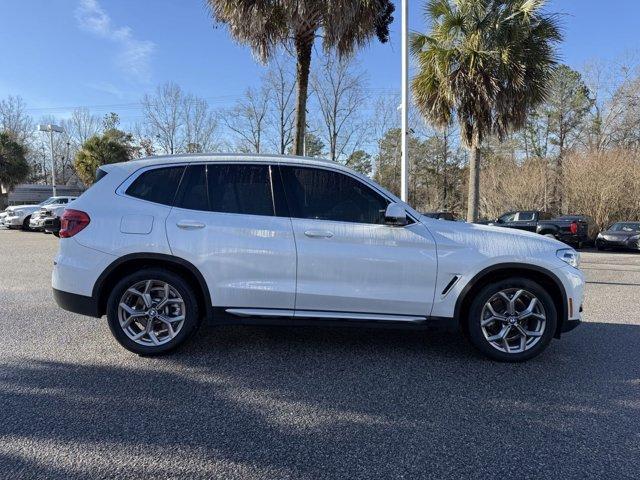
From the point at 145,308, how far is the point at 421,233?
8.73ft

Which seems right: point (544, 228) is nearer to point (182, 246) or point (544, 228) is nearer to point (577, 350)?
point (577, 350)

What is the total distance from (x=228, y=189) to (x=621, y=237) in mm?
18806

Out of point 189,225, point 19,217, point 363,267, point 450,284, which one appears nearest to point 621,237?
point 450,284

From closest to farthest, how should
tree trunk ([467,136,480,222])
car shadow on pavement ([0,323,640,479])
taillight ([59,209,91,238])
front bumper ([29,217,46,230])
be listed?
car shadow on pavement ([0,323,640,479]), taillight ([59,209,91,238]), tree trunk ([467,136,480,222]), front bumper ([29,217,46,230])

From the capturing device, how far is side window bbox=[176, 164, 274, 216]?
4.02 meters

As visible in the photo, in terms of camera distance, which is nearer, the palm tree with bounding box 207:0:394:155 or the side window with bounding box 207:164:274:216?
the side window with bounding box 207:164:274:216

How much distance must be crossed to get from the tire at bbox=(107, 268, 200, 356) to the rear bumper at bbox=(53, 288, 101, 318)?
0.52ft

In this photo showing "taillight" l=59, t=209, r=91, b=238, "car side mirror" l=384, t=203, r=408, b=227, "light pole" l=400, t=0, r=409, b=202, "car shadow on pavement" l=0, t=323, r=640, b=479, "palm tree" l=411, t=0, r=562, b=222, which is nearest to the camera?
"car shadow on pavement" l=0, t=323, r=640, b=479

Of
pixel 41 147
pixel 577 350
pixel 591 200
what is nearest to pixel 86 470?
pixel 577 350

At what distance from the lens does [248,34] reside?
964 cm

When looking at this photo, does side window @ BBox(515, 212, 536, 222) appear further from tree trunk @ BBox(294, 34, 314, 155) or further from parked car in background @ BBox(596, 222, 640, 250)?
tree trunk @ BBox(294, 34, 314, 155)

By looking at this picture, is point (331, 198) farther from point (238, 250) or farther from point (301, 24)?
point (301, 24)

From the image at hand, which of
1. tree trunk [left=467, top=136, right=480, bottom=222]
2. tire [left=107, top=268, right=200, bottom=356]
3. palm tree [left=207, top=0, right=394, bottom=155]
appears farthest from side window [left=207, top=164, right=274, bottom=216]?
tree trunk [left=467, top=136, right=480, bottom=222]

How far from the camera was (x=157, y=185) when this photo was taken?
4.07 meters
